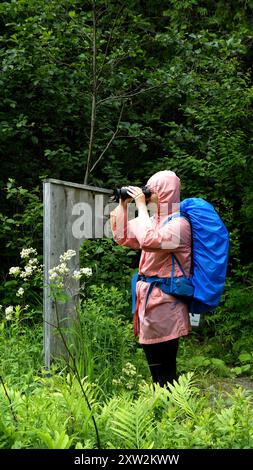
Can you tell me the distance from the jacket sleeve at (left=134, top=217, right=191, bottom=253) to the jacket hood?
0.15 m

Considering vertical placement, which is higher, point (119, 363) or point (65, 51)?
point (65, 51)

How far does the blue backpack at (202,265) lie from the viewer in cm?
407

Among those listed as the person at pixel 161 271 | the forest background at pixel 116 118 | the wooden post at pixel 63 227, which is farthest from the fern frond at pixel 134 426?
the forest background at pixel 116 118

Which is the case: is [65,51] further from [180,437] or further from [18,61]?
[180,437]

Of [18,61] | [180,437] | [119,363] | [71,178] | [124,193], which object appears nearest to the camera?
[180,437]

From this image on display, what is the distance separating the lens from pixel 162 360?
413 cm

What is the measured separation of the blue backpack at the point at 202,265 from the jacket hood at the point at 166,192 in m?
0.08

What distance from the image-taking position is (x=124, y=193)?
438 cm

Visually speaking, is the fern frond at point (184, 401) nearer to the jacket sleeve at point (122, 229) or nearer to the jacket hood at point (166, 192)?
the jacket hood at point (166, 192)

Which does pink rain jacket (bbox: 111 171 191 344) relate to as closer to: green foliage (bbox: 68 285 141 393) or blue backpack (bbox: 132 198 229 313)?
blue backpack (bbox: 132 198 229 313)

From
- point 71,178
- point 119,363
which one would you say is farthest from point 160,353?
point 71,178

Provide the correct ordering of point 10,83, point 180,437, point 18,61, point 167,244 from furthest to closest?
point 10,83 → point 18,61 → point 167,244 → point 180,437

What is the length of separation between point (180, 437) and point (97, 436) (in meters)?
0.31

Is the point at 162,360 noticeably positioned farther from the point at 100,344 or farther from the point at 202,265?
the point at 100,344
